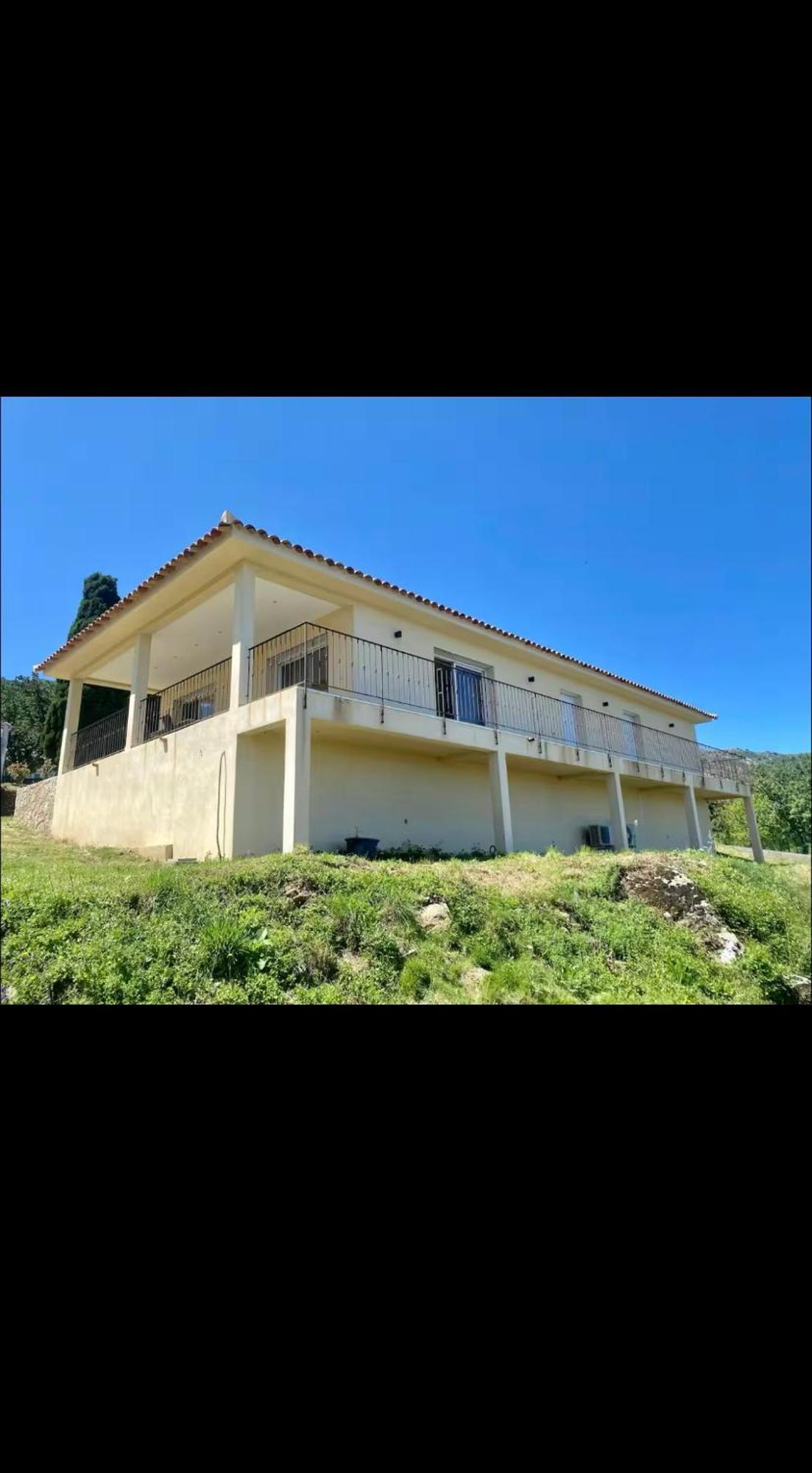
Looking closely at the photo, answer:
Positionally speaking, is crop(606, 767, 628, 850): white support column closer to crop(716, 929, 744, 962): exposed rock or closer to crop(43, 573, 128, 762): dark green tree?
crop(716, 929, 744, 962): exposed rock

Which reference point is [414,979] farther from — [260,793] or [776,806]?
[776,806]

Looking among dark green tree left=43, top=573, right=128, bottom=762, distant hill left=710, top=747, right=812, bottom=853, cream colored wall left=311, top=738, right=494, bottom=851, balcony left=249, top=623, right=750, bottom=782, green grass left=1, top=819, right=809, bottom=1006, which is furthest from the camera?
distant hill left=710, top=747, right=812, bottom=853

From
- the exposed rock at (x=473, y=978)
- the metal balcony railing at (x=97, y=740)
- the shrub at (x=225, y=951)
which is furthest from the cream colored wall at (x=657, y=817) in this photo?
the metal balcony railing at (x=97, y=740)

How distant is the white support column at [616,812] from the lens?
7.31 m

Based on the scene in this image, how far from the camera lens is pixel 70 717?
16.2 feet

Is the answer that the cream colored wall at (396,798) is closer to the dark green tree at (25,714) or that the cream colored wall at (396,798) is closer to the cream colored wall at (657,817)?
the dark green tree at (25,714)

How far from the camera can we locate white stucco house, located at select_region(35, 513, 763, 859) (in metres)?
4.38

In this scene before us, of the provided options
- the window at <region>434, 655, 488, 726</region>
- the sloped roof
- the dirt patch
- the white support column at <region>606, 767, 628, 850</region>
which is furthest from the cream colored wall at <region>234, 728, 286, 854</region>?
the white support column at <region>606, 767, 628, 850</region>

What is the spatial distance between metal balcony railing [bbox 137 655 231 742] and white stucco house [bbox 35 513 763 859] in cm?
2

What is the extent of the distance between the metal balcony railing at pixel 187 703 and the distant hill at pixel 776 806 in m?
6.06

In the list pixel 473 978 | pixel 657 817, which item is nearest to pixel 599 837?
pixel 657 817

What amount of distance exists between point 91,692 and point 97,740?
837 millimetres
